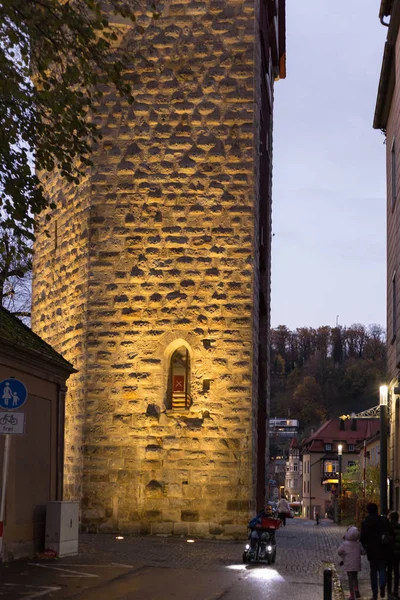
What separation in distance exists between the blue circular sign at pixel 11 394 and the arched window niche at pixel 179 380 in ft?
30.7

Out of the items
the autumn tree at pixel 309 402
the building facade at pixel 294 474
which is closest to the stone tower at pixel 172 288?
the autumn tree at pixel 309 402

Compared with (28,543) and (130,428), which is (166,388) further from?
(28,543)

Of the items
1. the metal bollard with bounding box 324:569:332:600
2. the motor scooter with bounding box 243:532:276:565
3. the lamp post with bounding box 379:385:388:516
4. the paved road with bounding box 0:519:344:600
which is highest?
the lamp post with bounding box 379:385:388:516

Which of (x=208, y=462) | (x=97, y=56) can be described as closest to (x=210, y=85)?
(x=208, y=462)

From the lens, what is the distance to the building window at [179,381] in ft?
67.6

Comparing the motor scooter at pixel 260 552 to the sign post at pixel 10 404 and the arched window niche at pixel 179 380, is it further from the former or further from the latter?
the sign post at pixel 10 404

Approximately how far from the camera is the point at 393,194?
23250mm

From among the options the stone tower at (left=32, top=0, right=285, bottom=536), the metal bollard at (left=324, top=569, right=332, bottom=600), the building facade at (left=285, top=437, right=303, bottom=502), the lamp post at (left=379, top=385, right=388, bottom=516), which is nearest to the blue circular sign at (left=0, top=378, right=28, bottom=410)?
the metal bollard at (left=324, top=569, right=332, bottom=600)

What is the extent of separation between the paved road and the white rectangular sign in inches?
68.9

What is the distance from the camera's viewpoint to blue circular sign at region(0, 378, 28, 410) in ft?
36.8

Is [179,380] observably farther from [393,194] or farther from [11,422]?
[11,422]

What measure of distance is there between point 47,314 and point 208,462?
5.68 meters

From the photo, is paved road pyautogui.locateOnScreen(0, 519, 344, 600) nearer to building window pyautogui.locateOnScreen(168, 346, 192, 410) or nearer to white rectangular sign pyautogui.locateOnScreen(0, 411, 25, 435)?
white rectangular sign pyautogui.locateOnScreen(0, 411, 25, 435)

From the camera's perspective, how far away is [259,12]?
22.2 m
